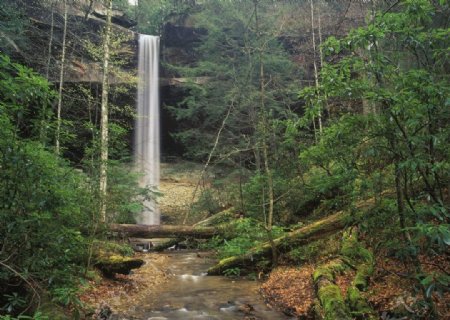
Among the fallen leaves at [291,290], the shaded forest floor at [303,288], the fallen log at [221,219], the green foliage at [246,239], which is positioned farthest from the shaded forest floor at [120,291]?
the fallen log at [221,219]

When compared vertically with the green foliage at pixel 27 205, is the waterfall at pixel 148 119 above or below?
above

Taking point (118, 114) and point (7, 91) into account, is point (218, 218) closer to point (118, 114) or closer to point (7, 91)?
point (7, 91)

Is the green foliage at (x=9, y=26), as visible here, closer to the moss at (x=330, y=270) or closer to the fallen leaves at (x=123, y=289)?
the fallen leaves at (x=123, y=289)

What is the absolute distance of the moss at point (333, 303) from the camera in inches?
201

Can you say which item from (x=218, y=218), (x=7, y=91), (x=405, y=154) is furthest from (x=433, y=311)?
(x=218, y=218)

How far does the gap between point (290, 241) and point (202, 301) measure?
2907mm

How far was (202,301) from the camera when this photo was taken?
7.21 meters

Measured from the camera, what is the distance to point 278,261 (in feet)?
30.8

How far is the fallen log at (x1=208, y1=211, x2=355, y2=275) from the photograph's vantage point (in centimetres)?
871

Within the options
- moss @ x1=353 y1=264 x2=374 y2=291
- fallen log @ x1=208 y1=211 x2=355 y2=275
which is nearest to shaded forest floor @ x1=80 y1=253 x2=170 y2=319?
fallen log @ x1=208 y1=211 x2=355 y2=275

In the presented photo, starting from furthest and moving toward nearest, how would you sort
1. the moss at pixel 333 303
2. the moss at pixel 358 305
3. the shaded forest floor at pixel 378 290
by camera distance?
the moss at pixel 358 305 → the moss at pixel 333 303 → the shaded forest floor at pixel 378 290

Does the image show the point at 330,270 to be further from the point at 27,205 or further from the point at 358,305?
the point at 27,205

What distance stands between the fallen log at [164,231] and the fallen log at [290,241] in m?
3.22

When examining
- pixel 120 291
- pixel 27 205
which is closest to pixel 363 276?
pixel 120 291
